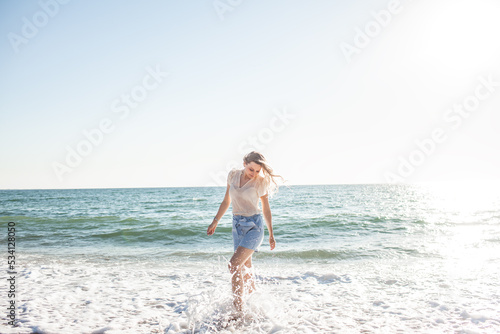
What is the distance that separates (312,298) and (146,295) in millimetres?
2733

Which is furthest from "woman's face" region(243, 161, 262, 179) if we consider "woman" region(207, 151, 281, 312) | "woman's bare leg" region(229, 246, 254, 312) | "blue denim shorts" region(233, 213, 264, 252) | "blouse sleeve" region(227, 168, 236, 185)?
"woman's bare leg" region(229, 246, 254, 312)

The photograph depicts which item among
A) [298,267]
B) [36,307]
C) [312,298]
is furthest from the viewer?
[298,267]

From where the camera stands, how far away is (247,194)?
4.20m

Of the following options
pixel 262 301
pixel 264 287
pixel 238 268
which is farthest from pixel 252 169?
pixel 264 287

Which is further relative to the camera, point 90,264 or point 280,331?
point 90,264

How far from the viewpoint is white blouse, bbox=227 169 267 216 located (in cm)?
421

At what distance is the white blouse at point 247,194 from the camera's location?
166 inches

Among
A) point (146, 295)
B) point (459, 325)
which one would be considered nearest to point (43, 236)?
point (146, 295)

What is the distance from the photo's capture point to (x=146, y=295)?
5.36m

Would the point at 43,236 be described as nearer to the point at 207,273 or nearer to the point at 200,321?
the point at 207,273

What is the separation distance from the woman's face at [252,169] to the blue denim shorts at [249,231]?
0.54 metres

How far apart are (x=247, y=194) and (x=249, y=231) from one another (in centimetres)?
49

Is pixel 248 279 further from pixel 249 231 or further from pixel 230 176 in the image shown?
pixel 230 176

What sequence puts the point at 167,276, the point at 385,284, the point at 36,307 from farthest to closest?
the point at 167,276 < the point at 385,284 < the point at 36,307
